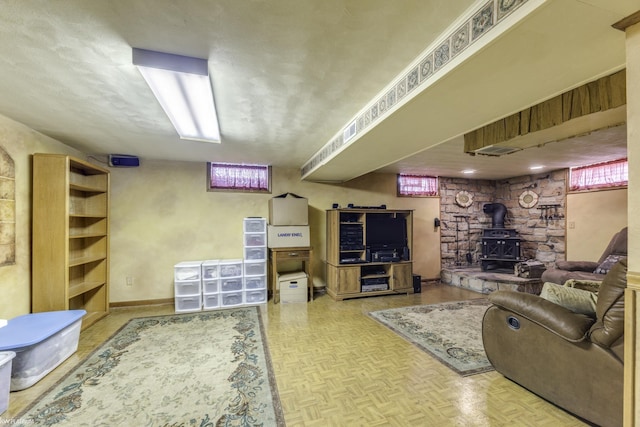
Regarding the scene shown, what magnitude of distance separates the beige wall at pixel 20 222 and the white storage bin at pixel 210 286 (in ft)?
5.77

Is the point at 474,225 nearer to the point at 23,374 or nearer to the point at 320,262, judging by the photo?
the point at 320,262

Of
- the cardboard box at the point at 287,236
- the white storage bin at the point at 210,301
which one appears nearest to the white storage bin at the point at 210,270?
the white storage bin at the point at 210,301

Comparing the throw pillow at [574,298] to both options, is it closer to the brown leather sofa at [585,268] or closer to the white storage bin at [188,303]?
the brown leather sofa at [585,268]

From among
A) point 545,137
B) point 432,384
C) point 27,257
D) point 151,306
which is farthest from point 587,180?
point 27,257

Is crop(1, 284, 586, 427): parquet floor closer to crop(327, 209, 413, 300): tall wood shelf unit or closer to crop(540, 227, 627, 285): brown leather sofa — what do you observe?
crop(327, 209, 413, 300): tall wood shelf unit

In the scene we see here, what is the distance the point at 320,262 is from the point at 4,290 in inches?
153

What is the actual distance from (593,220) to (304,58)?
564 centimetres

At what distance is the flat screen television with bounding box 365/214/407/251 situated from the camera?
4.63m

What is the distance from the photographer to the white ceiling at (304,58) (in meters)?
1.11

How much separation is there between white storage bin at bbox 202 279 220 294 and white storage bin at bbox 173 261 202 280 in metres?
0.15

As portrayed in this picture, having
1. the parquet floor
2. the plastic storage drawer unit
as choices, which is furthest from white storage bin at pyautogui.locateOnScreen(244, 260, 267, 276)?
the plastic storage drawer unit

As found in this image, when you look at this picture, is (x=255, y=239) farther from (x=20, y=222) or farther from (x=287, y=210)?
(x=20, y=222)

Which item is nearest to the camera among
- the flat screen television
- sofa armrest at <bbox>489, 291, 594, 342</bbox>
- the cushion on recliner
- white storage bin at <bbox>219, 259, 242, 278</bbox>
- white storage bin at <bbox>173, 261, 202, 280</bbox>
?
the cushion on recliner

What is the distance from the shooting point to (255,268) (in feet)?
13.4
